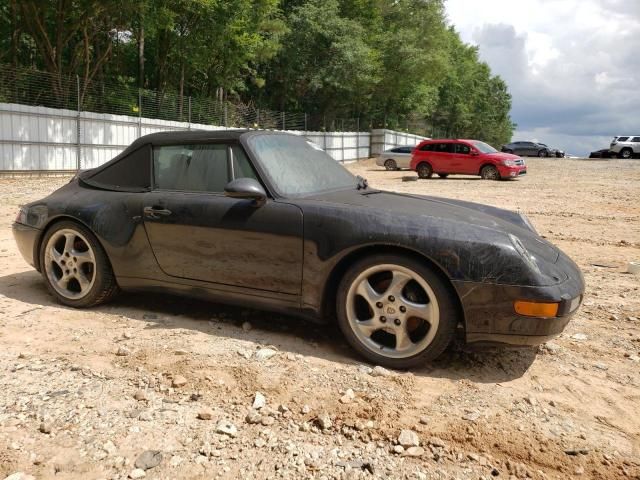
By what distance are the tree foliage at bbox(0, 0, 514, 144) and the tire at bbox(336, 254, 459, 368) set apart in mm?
17513

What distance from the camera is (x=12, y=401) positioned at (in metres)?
2.66

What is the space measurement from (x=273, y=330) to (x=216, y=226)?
818 mm

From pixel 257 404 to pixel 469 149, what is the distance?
19.3m

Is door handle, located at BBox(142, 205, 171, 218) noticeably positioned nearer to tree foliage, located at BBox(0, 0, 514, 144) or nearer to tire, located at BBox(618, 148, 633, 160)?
tree foliage, located at BBox(0, 0, 514, 144)

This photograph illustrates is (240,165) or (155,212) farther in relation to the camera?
(155,212)

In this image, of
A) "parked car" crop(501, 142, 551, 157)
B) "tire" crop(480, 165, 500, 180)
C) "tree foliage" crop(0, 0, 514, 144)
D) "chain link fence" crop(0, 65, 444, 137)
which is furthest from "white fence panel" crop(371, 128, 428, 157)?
"tire" crop(480, 165, 500, 180)

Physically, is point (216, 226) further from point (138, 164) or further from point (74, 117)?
point (74, 117)

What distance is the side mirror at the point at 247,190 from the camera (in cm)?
333

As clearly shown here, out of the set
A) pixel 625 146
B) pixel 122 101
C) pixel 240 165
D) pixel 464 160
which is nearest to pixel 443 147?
pixel 464 160

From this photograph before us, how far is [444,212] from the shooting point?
11.0 feet

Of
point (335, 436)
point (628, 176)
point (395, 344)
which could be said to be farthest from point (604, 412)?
point (628, 176)

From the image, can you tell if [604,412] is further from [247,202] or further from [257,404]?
[247,202]

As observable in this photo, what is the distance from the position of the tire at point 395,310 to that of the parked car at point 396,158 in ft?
78.6

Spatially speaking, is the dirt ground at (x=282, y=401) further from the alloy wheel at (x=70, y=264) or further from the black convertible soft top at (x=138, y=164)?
the black convertible soft top at (x=138, y=164)
